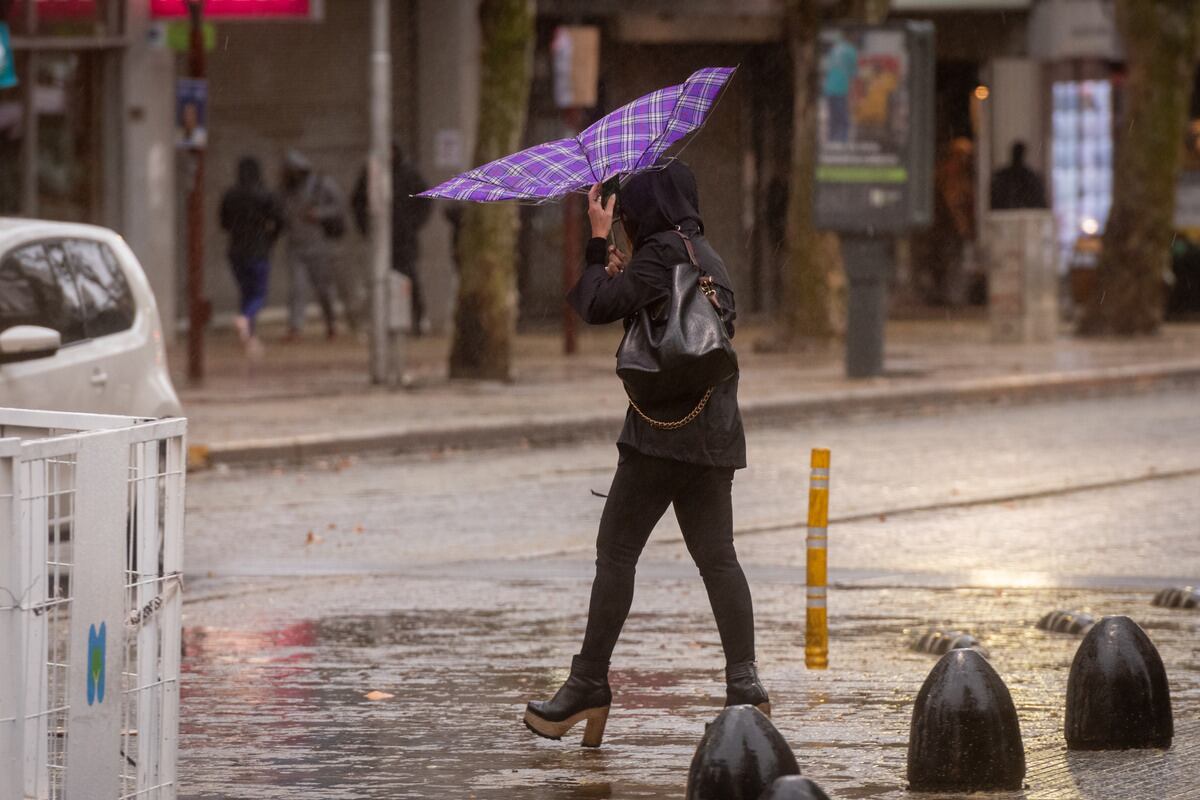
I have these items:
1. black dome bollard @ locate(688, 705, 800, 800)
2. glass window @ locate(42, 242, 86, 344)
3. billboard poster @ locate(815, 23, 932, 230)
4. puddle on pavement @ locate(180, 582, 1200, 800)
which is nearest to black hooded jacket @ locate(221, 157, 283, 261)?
billboard poster @ locate(815, 23, 932, 230)

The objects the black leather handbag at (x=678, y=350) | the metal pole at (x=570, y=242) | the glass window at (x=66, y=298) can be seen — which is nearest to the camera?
the black leather handbag at (x=678, y=350)

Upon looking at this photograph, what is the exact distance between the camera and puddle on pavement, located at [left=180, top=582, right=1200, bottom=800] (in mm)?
6602

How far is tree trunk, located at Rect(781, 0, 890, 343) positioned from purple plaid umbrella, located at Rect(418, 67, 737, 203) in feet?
57.1

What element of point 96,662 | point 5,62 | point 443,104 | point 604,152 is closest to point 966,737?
point 604,152

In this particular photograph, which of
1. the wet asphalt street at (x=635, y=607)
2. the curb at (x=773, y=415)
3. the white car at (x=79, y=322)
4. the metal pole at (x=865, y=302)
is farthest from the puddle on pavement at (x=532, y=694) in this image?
the metal pole at (x=865, y=302)

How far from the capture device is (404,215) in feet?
87.8

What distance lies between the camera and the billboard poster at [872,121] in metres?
21.2

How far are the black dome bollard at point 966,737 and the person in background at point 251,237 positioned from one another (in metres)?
18.3

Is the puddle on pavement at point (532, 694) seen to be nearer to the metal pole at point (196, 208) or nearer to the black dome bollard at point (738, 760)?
the black dome bollard at point (738, 760)

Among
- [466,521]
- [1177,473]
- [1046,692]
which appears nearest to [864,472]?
[1177,473]

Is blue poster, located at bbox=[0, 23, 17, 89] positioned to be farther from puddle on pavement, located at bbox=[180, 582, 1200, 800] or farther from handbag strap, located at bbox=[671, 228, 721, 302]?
handbag strap, located at bbox=[671, 228, 721, 302]

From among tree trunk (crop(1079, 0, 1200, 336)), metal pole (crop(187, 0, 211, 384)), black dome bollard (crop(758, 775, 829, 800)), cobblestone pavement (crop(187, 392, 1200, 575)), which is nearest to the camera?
black dome bollard (crop(758, 775, 829, 800))

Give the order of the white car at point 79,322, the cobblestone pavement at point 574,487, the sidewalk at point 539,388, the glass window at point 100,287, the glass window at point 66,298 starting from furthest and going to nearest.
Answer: the sidewalk at point 539,388, the cobblestone pavement at point 574,487, the glass window at point 100,287, the glass window at point 66,298, the white car at point 79,322

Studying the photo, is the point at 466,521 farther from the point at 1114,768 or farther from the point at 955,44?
the point at 955,44
